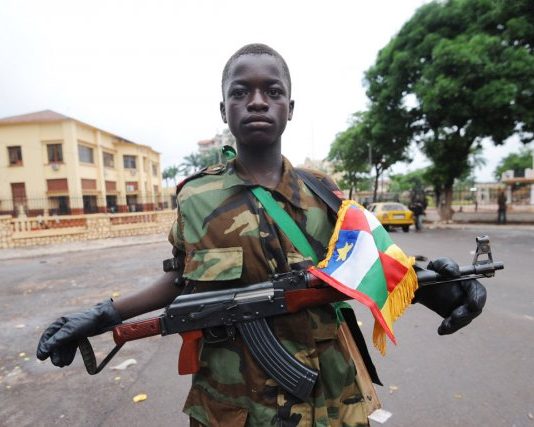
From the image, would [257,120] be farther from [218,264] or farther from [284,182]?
[218,264]

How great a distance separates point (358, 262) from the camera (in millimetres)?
1125

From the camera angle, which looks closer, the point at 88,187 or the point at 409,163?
the point at 409,163

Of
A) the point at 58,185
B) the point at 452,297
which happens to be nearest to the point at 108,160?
the point at 58,185

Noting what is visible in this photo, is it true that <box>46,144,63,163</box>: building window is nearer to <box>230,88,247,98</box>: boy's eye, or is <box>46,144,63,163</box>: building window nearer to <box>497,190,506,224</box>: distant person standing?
<box>497,190,506,224</box>: distant person standing

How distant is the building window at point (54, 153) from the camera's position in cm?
2525

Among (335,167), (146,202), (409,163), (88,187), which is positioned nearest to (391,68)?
(409,163)

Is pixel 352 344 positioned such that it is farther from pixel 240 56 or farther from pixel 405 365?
pixel 405 365

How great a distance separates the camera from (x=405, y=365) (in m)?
2.98

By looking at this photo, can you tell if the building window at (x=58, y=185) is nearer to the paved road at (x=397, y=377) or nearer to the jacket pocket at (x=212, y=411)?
the paved road at (x=397, y=377)

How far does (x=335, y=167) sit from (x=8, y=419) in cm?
3196

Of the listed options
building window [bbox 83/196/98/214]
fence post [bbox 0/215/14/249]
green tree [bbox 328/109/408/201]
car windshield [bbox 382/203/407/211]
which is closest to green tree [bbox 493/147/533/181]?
green tree [bbox 328/109/408/201]

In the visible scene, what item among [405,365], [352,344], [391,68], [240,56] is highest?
[391,68]

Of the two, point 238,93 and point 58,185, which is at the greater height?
point 58,185

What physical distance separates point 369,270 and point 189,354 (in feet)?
2.26
